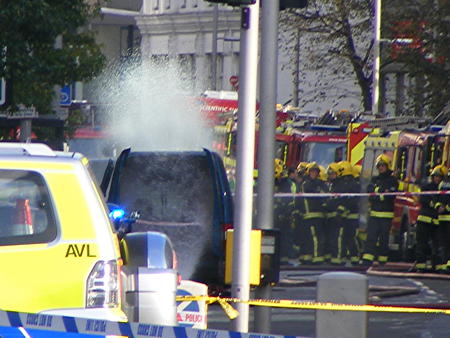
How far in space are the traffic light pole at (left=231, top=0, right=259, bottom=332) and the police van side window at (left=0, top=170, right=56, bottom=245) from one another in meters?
2.18

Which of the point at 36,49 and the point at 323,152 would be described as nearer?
the point at 36,49

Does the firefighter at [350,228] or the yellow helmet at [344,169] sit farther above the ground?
the yellow helmet at [344,169]

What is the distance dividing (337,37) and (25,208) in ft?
125

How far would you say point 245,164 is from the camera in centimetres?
983

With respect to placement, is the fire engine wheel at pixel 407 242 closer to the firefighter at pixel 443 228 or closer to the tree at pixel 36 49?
the firefighter at pixel 443 228

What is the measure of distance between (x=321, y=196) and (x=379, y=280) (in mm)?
3790

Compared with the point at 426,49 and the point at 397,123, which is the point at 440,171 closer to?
the point at 397,123

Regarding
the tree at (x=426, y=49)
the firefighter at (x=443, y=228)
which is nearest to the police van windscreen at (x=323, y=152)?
the tree at (x=426, y=49)

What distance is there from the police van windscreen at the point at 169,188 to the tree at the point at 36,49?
2.13m

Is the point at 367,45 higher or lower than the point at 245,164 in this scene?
lower

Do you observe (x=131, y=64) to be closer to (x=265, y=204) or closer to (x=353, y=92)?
(x=353, y=92)

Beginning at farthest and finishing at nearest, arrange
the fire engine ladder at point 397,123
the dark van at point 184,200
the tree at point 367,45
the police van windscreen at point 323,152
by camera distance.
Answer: the tree at point 367,45
the police van windscreen at point 323,152
the fire engine ladder at point 397,123
the dark van at point 184,200

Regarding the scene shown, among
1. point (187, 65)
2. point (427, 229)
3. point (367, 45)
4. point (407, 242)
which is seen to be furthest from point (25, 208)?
point (187, 65)

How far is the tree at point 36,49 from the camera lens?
17.5 meters
